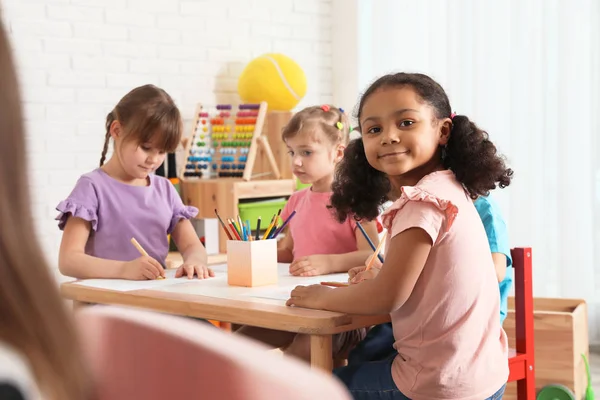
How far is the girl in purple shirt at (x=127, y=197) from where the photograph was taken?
202cm

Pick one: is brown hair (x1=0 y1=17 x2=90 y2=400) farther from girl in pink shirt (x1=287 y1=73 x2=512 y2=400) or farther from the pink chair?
girl in pink shirt (x1=287 y1=73 x2=512 y2=400)

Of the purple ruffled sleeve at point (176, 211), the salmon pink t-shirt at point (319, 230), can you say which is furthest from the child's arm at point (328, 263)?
the purple ruffled sleeve at point (176, 211)

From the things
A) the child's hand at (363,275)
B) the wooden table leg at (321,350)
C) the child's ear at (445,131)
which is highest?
the child's ear at (445,131)

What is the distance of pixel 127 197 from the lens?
2113 millimetres

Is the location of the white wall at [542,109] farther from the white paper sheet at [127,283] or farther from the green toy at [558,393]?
the white paper sheet at [127,283]

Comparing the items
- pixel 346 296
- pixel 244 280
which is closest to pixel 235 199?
pixel 244 280

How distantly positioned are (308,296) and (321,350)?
4.3 inches

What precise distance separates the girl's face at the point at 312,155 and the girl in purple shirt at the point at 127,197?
1.24 feet

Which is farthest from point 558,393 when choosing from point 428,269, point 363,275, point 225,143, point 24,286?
point 24,286

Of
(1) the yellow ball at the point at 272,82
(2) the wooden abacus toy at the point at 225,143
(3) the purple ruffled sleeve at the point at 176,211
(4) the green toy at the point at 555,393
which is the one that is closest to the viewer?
(3) the purple ruffled sleeve at the point at 176,211

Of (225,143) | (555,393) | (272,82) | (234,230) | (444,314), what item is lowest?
(555,393)

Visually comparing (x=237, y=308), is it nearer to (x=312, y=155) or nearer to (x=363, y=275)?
(x=363, y=275)

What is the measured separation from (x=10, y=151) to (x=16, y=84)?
0.12 ft

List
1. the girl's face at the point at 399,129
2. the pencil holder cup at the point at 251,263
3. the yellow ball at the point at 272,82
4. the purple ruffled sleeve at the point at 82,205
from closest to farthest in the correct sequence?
the girl's face at the point at 399,129, the pencil holder cup at the point at 251,263, the purple ruffled sleeve at the point at 82,205, the yellow ball at the point at 272,82
